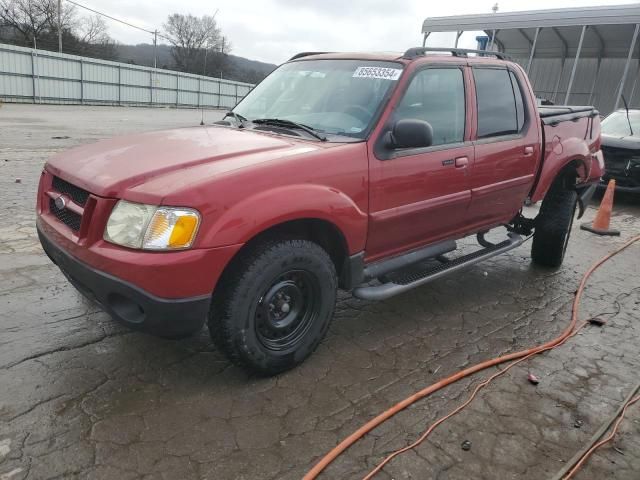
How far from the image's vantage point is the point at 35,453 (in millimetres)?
2318

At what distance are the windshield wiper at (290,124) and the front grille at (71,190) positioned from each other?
1.34 metres

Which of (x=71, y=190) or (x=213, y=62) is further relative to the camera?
(x=213, y=62)

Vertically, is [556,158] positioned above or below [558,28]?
below

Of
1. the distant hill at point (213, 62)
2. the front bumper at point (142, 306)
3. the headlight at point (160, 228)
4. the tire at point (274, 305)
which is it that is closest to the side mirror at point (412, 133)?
the tire at point (274, 305)

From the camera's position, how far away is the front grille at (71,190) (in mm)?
2756

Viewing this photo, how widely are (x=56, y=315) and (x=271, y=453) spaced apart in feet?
6.60

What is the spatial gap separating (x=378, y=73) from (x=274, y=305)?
172 centimetres

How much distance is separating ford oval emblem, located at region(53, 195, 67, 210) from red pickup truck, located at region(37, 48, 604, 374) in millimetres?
16

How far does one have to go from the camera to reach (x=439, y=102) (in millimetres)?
3711

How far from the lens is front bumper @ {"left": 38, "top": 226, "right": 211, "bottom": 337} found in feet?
8.10

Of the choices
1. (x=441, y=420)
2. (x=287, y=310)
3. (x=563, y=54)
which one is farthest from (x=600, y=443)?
(x=563, y=54)

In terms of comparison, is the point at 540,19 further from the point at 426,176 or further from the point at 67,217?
the point at 67,217

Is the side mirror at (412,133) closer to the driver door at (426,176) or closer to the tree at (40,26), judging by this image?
the driver door at (426,176)

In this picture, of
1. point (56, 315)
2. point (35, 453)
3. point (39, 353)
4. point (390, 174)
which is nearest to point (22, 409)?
point (35, 453)
